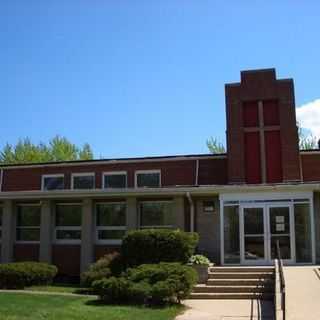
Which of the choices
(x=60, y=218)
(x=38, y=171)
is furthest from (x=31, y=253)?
(x=38, y=171)

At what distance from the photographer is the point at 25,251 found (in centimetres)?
2481

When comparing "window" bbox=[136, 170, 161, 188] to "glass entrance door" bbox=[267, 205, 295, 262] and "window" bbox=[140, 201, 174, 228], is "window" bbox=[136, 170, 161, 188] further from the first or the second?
"glass entrance door" bbox=[267, 205, 295, 262]

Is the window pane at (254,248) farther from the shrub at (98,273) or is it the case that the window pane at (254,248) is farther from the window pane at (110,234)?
the window pane at (110,234)

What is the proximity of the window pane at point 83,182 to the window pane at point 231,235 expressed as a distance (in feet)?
31.6

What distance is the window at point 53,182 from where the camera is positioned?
29.3 meters

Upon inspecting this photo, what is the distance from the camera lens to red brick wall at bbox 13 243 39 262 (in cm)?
2467

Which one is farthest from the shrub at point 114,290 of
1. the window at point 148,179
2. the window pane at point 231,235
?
the window at point 148,179

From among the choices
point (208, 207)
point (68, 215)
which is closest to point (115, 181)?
point (68, 215)

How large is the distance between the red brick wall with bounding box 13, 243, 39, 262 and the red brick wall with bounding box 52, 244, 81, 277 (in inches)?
44.5

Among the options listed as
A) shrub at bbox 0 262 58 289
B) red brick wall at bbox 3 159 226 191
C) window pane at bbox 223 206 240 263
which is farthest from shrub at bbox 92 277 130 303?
red brick wall at bbox 3 159 226 191

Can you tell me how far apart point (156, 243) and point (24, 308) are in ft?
21.5

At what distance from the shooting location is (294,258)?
67.4 feet

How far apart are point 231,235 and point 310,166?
7.18 metres

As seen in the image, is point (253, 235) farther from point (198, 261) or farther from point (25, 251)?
point (25, 251)
